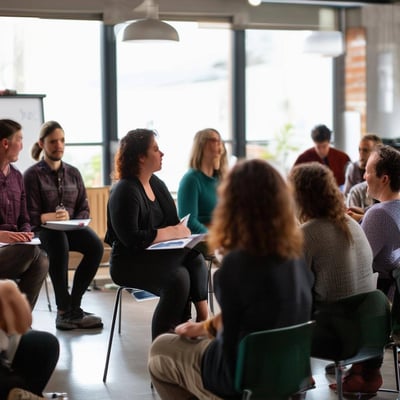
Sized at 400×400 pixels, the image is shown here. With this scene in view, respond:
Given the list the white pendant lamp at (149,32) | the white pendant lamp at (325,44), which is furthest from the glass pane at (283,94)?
the white pendant lamp at (149,32)

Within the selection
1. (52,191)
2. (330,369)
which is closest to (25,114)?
(52,191)

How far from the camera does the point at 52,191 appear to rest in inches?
214

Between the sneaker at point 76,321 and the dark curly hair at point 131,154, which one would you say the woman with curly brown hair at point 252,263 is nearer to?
the dark curly hair at point 131,154

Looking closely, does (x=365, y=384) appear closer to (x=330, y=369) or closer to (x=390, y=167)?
(x=330, y=369)

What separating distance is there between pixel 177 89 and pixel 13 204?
3.84 m

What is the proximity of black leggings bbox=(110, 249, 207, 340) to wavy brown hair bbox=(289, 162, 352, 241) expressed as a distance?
0.89 m

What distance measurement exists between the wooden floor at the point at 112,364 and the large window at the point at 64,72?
2.49 meters

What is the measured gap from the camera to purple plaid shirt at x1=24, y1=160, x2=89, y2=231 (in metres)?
5.35

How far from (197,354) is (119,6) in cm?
565

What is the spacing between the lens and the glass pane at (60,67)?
7668mm

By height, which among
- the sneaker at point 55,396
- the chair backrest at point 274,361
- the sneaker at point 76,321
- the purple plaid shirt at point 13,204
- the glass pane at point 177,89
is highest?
the glass pane at point 177,89

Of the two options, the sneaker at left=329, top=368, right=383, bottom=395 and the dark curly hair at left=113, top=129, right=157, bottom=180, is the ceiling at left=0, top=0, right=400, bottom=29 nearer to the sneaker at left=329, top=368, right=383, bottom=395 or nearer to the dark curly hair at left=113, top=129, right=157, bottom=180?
the dark curly hair at left=113, top=129, right=157, bottom=180

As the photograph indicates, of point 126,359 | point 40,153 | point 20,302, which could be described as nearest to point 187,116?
point 40,153

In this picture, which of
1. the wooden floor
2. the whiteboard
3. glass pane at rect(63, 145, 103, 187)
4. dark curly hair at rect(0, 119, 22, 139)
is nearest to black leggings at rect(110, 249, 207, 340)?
the wooden floor
